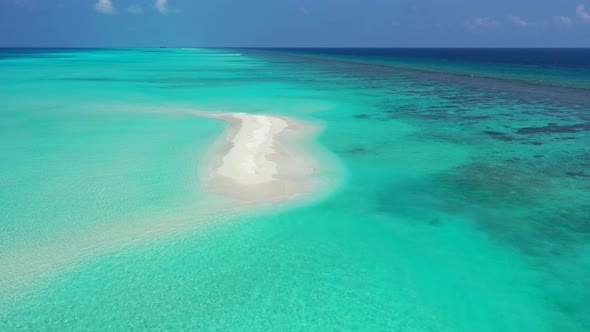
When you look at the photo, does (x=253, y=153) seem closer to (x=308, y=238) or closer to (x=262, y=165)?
(x=262, y=165)

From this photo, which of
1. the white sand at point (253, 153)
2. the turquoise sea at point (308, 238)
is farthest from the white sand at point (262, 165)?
the turquoise sea at point (308, 238)

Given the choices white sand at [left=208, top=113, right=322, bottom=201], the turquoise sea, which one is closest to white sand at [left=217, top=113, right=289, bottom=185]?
white sand at [left=208, top=113, right=322, bottom=201]

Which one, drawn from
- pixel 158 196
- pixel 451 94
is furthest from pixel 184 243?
pixel 451 94

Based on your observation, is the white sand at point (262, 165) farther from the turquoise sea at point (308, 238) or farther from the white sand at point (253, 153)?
the turquoise sea at point (308, 238)

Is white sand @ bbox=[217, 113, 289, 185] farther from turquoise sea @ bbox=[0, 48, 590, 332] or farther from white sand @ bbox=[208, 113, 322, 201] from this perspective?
turquoise sea @ bbox=[0, 48, 590, 332]

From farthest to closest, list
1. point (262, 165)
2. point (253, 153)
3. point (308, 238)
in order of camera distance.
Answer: point (253, 153) < point (262, 165) < point (308, 238)

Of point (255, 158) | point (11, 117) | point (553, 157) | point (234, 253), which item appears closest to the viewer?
point (234, 253)

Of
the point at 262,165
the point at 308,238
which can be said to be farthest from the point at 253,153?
the point at 308,238

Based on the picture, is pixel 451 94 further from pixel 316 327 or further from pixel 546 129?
pixel 316 327
